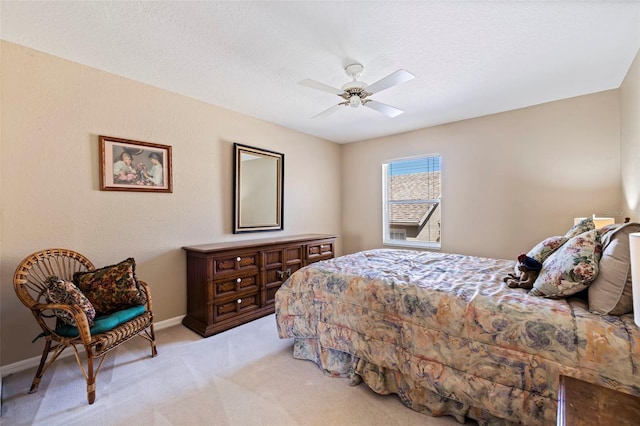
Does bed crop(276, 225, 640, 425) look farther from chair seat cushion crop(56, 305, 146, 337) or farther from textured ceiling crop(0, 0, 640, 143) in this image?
textured ceiling crop(0, 0, 640, 143)

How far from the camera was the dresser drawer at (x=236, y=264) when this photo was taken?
112 inches

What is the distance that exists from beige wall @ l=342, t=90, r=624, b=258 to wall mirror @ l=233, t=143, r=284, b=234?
2145 mm

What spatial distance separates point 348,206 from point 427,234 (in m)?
1.58

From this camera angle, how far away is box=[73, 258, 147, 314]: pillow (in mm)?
Answer: 2152

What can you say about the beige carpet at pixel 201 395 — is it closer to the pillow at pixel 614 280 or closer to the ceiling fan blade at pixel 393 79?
the pillow at pixel 614 280

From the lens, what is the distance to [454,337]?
1.55m

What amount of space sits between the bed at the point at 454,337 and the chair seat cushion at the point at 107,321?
1.19 meters

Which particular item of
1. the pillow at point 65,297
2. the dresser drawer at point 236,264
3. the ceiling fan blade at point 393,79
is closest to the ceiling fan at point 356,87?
the ceiling fan blade at point 393,79

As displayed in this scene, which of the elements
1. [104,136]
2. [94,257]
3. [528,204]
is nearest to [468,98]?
[528,204]

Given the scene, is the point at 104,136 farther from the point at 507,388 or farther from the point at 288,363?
the point at 507,388

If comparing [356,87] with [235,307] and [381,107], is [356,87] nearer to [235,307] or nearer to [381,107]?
[381,107]

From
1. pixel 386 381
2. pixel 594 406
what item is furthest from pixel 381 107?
pixel 594 406

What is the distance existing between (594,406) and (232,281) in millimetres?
2848

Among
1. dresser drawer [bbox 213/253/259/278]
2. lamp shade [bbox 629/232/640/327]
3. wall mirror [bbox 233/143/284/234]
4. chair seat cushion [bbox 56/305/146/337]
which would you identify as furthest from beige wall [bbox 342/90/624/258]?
chair seat cushion [bbox 56/305/146/337]
